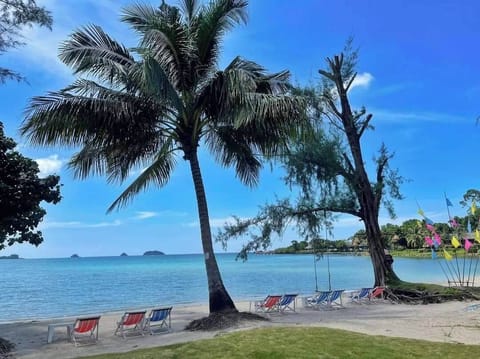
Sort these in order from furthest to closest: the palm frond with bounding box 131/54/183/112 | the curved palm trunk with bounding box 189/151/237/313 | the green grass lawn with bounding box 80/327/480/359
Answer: the curved palm trunk with bounding box 189/151/237/313
the palm frond with bounding box 131/54/183/112
the green grass lawn with bounding box 80/327/480/359

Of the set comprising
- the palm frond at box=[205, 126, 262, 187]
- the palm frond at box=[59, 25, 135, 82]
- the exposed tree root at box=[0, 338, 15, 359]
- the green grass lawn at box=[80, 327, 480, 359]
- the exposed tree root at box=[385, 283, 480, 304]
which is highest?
the palm frond at box=[59, 25, 135, 82]

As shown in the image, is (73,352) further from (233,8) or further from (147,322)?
(233,8)

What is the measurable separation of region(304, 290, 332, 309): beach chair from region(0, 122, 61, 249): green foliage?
29.5 feet

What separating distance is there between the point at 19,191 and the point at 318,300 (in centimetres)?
992

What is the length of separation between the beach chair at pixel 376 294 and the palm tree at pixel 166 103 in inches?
301

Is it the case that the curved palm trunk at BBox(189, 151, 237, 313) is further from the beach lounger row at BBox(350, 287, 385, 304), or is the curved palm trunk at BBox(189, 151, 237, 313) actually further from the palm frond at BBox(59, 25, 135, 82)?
the beach lounger row at BBox(350, 287, 385, 304)

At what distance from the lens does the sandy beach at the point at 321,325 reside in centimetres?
883

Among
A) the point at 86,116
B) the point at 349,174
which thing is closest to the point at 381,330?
the point at 86,116

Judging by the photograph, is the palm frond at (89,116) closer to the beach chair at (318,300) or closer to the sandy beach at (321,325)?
the sandy beach at (321,325)

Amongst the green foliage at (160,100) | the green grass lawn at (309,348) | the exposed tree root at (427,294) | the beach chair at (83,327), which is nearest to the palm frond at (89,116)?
the green foliage at (160,100)

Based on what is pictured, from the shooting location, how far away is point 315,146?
1831cm

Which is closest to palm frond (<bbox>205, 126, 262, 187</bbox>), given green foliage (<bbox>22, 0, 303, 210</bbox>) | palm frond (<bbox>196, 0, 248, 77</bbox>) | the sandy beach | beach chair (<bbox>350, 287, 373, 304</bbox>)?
green foliage (<bbox>22, 0, 303, 210</bbox>)

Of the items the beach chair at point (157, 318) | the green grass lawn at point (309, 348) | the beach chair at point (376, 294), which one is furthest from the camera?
the beach chair at point (376, 294)

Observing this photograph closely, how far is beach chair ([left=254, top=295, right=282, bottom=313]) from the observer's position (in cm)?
1344
